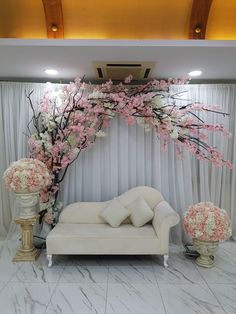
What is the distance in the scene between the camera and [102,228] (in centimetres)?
383

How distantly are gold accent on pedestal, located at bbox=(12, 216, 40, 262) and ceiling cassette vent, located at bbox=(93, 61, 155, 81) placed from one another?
2.14 m

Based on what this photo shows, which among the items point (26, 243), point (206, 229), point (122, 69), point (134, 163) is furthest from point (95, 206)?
point (122, 69)

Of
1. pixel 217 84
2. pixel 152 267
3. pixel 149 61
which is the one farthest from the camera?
pixel 217 84

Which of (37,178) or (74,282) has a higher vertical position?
(37,178)

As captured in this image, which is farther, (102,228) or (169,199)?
(169,199)

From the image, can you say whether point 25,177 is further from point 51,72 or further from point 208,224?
point 208,224

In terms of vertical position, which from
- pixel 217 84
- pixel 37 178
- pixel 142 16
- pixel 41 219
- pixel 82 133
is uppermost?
pixel 142 16

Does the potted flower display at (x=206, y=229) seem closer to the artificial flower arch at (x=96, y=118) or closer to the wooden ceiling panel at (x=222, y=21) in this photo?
the artificial flower arch at (x=96, y=118)

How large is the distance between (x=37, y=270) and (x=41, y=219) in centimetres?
92

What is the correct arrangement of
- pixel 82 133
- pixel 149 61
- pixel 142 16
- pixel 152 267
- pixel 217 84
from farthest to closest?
pixel 217 84
pixel 82 133
pixel 152 267
pixel 149 61
pixel 142 16

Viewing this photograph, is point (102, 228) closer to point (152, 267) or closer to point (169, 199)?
point (152, 267)

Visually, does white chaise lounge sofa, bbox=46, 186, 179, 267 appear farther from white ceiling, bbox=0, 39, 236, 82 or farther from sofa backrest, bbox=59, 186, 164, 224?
white ceiling, bbox=0, 39, 236, 82

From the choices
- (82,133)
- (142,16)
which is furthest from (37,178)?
(142,16)

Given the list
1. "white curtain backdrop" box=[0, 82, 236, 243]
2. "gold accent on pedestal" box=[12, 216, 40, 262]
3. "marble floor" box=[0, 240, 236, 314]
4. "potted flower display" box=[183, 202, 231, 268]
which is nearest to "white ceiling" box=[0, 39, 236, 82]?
"white curtain backdrop" box=[0, 82, 236, 243]
